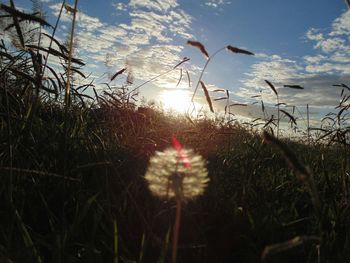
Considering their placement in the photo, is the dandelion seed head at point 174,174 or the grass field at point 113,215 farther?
the grass field at point 113,215

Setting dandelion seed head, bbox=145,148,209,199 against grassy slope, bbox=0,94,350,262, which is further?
grassy slope, bbox=0,94,350,262

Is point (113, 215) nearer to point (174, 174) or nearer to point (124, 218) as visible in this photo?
point (124, 218)

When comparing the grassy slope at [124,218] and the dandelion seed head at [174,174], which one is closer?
the dandelion seed head at [174,174]

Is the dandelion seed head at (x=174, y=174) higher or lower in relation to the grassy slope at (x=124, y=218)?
higher

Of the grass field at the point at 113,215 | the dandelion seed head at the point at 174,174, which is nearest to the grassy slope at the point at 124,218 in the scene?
the grass field at the point at 113,215

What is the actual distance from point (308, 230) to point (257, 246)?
40 centimetres

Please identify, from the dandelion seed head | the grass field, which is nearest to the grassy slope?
the grass field

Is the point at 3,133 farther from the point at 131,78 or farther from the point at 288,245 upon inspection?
the point at 131,78

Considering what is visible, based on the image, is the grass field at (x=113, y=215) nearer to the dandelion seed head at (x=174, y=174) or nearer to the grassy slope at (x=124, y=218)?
the grassy slope at (x=124, y=218)

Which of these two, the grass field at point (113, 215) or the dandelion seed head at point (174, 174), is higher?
the dandelion seed head at point (174, 174)

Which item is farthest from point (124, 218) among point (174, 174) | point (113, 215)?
point (174, 174)

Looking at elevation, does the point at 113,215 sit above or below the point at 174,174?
below

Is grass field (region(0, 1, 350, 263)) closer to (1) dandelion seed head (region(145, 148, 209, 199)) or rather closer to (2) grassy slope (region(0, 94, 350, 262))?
(2) grassy slope (region(0, 94, 350, 262))

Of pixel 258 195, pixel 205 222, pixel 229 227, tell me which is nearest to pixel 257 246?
pixel 229 227
